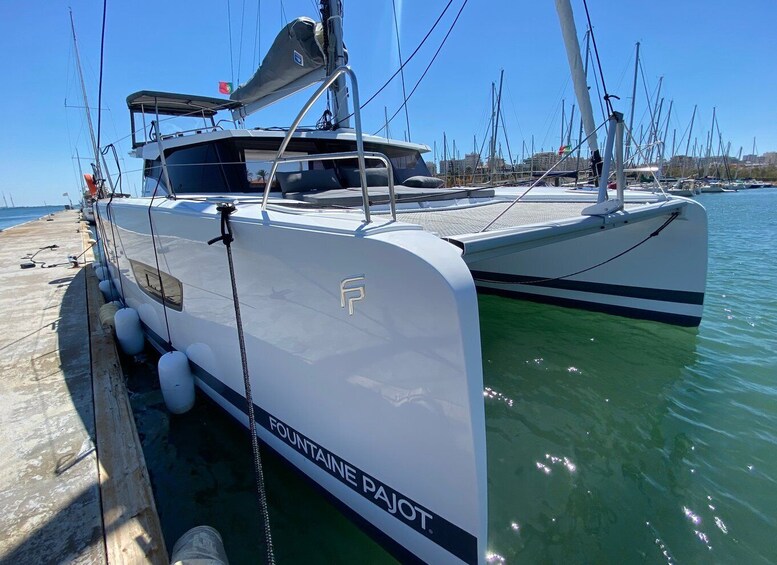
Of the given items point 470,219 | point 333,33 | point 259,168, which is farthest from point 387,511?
point 333,33

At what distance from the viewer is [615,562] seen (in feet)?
6.33

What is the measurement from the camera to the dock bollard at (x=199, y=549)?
1.65 m

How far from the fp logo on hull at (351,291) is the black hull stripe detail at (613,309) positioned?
427 cm

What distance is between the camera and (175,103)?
172 inches

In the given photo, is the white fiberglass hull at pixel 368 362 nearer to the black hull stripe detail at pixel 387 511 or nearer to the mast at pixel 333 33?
the black hull stripe detail at pixel 387 511

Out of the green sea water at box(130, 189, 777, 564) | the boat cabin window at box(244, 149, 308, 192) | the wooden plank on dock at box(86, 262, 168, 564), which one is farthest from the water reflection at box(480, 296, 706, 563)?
the boat cabin window at box(244, 149, 308, 192)

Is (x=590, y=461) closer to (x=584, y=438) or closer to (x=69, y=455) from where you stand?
(x=584, y=438)

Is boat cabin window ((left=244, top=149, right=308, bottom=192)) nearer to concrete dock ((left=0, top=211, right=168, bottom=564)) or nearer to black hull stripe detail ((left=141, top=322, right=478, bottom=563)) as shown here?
concrete dock ((left=0, top=211, right=168, bottom=564))

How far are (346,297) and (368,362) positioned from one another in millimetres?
281

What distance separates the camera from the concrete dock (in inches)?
73.7

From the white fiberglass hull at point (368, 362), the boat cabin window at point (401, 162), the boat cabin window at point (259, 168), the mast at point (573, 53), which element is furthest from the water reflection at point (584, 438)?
the boat cabin window at point (259, 168)

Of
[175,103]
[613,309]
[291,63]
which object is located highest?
[291,63]

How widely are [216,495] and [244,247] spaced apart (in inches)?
60.3

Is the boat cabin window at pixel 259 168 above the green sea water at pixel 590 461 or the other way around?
above
